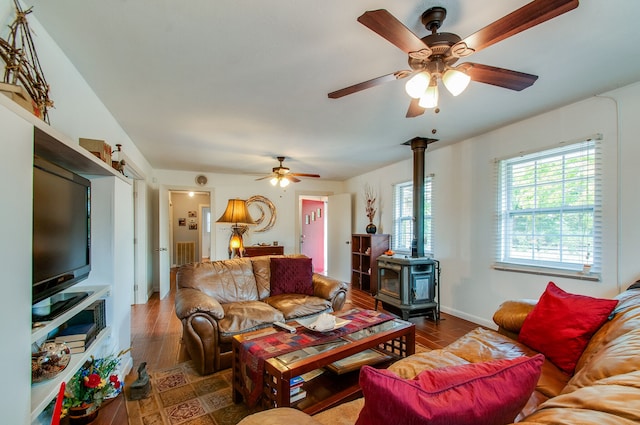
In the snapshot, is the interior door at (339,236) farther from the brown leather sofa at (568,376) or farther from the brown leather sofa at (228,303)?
the brown leather sofa at (568,376)

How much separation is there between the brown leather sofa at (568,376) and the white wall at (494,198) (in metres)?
0.96

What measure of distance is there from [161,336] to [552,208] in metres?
4.36

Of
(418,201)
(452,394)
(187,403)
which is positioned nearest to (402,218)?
(418,201)

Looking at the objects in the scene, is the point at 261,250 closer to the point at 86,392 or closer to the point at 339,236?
the point at 339,236

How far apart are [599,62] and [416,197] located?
2089mm

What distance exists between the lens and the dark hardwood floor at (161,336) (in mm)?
1934

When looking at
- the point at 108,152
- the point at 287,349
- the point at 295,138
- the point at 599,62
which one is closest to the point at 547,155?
the point at 599,62

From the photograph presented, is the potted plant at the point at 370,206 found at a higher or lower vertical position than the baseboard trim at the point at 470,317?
higher

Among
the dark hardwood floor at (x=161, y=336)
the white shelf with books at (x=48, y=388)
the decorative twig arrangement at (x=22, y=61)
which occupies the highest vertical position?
the decorative twig arrangement at (x=22, y=61)

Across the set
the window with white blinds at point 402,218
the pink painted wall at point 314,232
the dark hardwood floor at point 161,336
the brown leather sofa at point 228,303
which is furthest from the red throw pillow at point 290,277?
the pink painted wall at point 314,232

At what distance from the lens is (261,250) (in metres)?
5.85

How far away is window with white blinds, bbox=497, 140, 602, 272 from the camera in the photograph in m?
2.58

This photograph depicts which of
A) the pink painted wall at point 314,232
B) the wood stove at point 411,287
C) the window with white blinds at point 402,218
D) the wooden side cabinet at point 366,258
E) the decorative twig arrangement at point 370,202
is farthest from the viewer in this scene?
the pink painted wall at point 314,232

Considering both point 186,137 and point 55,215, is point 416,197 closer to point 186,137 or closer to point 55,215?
point 186,137
